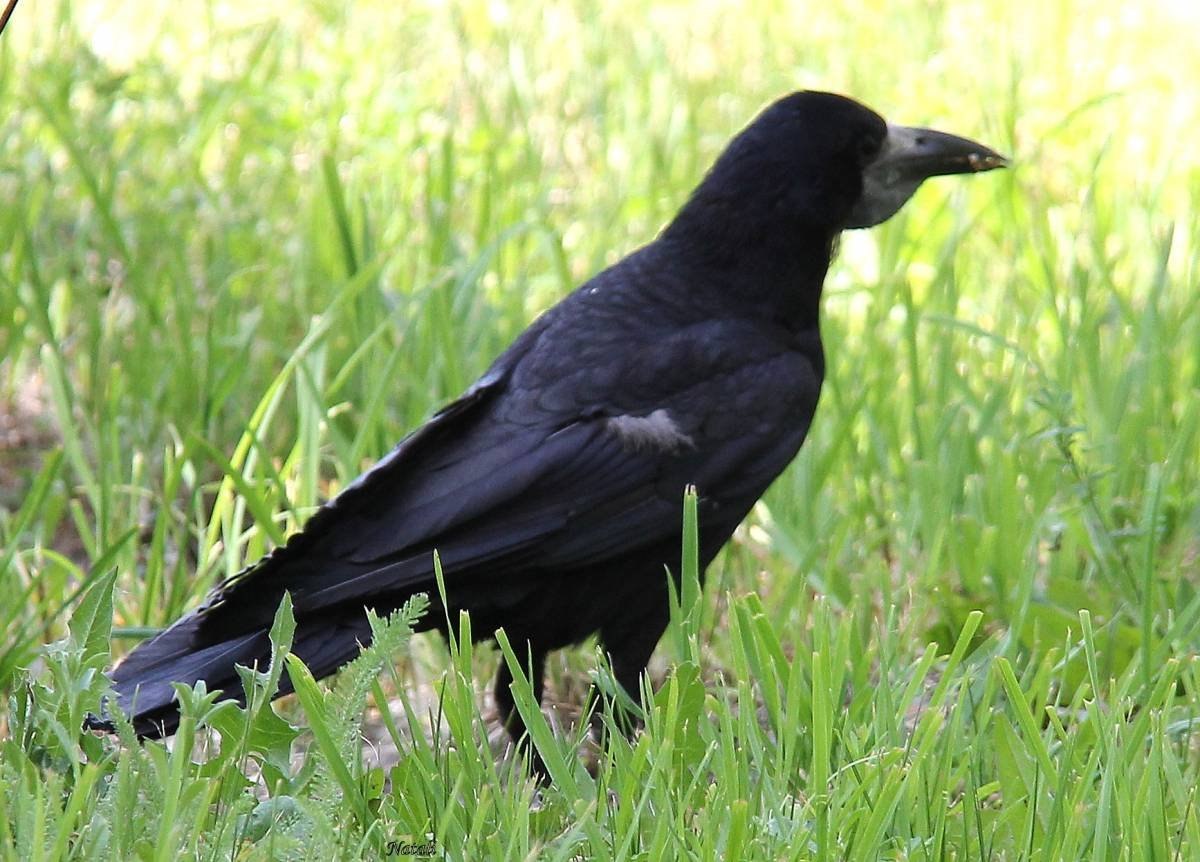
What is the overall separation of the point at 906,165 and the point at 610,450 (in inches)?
41.9

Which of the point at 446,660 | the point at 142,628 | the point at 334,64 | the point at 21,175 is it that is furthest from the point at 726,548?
the point at 334,64

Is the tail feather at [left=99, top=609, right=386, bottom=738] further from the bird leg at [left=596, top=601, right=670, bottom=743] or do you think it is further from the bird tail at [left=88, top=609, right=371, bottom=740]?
the bird leg at [left=596, top=601, right=670, bottom=743]

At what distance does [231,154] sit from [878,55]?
8.79 feet

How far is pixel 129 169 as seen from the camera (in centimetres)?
522

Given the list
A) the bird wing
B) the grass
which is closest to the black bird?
the bird wing

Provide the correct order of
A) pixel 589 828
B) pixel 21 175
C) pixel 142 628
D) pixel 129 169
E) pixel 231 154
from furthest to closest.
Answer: pixel 231 154, pixel 129 169, pixel 21 175, pixel 142 628, pixel 589 828

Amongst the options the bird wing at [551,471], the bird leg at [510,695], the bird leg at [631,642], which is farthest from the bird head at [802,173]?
the bird leg at [510,695]

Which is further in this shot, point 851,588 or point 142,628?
point 851,588

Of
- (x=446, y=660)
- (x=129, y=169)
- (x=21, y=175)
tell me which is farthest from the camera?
(x=129, y=169)

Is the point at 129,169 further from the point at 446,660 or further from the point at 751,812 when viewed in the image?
the point at 751,812

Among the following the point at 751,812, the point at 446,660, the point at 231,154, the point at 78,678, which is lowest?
the point at 446,660

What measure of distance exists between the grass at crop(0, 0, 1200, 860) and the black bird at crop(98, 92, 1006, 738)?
21 centimetres

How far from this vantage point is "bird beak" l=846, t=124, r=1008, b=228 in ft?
12.1

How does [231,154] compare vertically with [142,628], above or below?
above
